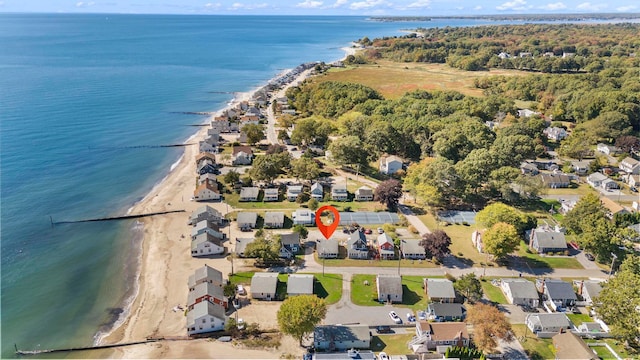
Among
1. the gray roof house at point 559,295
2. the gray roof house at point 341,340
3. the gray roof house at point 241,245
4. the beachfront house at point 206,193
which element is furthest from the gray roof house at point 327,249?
the gray roof house at point 559,295

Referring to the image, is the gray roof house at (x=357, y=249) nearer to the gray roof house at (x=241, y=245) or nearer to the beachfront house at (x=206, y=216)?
the gray roof house at (x=241, y=245)

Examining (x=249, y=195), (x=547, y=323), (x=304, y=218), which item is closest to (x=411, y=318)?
(x=547, y=323)

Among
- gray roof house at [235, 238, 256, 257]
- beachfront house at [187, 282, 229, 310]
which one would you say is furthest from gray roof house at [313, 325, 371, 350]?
gray roof house at [235, 238, 256, 257]

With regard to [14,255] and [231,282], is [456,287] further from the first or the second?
[14,255]

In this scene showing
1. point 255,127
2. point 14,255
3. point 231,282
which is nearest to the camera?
point 231,282

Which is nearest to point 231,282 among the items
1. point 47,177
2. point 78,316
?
point 78,316

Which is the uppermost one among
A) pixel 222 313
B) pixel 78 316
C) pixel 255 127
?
pixel 255 127

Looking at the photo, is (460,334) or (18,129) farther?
(18,129)
